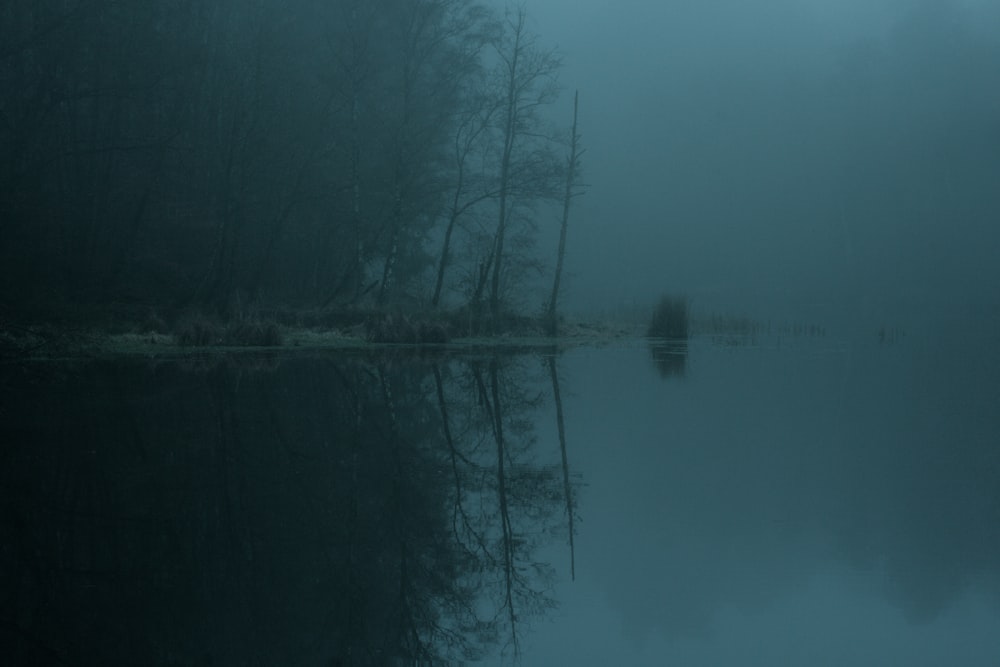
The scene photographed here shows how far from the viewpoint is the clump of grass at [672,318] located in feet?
83.9

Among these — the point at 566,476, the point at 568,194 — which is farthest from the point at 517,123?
the point at 566,476

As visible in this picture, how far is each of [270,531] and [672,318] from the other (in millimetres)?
22156

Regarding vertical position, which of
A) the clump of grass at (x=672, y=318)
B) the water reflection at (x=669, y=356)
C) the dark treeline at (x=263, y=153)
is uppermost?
the dark treeline at (x=263, y=153)

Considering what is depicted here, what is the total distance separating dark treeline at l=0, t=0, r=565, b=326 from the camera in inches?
798

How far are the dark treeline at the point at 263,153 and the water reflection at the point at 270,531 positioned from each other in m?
12.4

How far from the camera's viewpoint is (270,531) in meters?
4.39

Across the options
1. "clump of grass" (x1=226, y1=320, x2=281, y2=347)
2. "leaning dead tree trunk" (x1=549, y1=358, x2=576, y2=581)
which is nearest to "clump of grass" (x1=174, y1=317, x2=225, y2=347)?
"clump of grass" (x1=226, y1=320, x2=281, y2=347)

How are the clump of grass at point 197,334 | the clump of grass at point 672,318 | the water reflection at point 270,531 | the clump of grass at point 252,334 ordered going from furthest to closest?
the clump of grass at point 672,318
the clump of grass at point 252,334
the clump of grass at point 197,334
the water reflection at point 270,531

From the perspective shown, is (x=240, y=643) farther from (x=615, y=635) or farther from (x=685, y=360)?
(x=685, y=360)

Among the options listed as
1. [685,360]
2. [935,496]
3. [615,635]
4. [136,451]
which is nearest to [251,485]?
[136,451]

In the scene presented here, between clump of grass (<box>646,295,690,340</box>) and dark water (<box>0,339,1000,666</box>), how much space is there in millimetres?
16249

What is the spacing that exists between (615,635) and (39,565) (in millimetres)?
2409

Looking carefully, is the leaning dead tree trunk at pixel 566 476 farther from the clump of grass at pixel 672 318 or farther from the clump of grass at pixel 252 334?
the clump of grass at pixel 672 318

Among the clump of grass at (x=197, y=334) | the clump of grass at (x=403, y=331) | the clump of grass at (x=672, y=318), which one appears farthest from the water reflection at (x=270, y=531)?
the clump of grass at (x=672, y=318)
